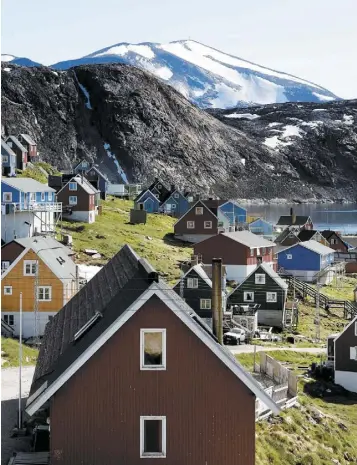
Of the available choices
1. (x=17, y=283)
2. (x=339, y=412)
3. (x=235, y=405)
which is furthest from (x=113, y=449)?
(x=17, y=283)

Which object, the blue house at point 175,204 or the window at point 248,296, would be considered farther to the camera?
the blue house at point 175,204

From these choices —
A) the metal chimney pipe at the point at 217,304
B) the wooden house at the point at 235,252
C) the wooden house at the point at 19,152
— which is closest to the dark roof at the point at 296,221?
the wooden house at the point at 19,152

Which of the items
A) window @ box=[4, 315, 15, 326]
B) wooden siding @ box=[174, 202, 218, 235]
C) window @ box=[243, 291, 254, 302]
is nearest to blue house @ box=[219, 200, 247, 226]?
wooden siding @ box=[174, 202, 218, 235]

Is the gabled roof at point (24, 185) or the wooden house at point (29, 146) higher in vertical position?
the wooden house at point (29, 146)

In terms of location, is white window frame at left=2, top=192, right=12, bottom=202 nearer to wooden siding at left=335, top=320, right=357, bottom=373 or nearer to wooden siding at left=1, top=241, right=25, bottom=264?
wooden siding at left=1, top=241, right=25, bottom=264

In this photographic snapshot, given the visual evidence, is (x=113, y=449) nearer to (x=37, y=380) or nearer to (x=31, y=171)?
(x=37, y=380)

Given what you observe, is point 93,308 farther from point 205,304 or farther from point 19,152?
point 19,152

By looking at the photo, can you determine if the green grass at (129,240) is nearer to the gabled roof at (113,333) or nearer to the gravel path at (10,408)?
the gravel path at (10,408)
